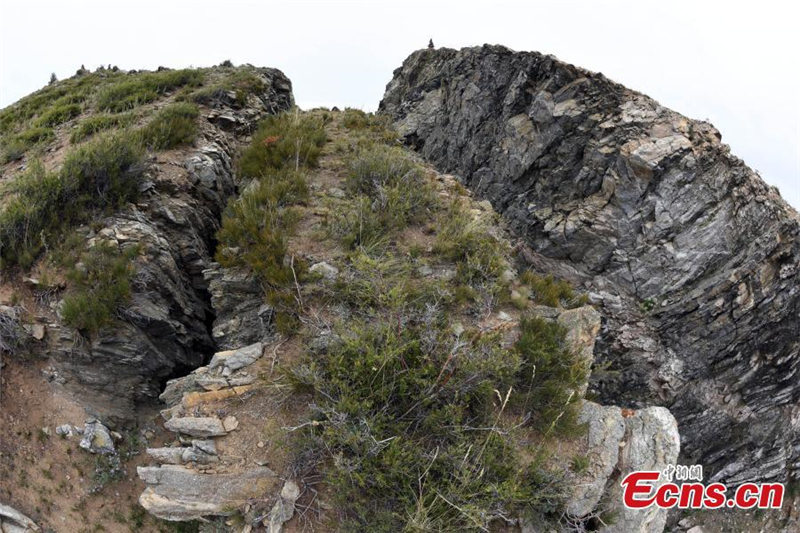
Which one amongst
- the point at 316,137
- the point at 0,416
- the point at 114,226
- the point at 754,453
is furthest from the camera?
the point at 316,137

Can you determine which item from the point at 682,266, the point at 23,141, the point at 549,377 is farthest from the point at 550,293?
the point at 23,141

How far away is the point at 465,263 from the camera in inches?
289

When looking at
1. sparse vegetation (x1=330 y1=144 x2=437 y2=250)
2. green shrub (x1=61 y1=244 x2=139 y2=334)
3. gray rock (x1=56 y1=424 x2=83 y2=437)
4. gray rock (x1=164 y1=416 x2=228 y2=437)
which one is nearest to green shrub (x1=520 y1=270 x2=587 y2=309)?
sparse vegetation (x1=330 y1=144 x2=437 y2=250)

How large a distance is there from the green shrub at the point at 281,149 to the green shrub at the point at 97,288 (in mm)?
4148

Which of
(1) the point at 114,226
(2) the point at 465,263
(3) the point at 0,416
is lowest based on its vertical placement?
(3) the point at 0,416

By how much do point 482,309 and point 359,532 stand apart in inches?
146

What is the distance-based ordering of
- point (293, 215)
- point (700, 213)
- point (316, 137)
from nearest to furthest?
point (293, 215)
point (700, 213)
point (316, 137)

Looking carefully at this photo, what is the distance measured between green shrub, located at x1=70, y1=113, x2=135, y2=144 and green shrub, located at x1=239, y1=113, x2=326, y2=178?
10.8 ft

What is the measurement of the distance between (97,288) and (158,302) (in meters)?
0.88

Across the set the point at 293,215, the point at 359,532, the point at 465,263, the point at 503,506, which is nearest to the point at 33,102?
the point at 293,215

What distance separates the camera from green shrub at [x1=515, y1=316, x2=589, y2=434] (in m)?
5.54

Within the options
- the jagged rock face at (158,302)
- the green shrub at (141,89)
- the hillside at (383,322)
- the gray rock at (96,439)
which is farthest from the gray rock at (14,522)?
the green shrub at (141,89)

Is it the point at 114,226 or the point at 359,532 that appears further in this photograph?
the point at 114,226

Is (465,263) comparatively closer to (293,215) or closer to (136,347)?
(293,215)
